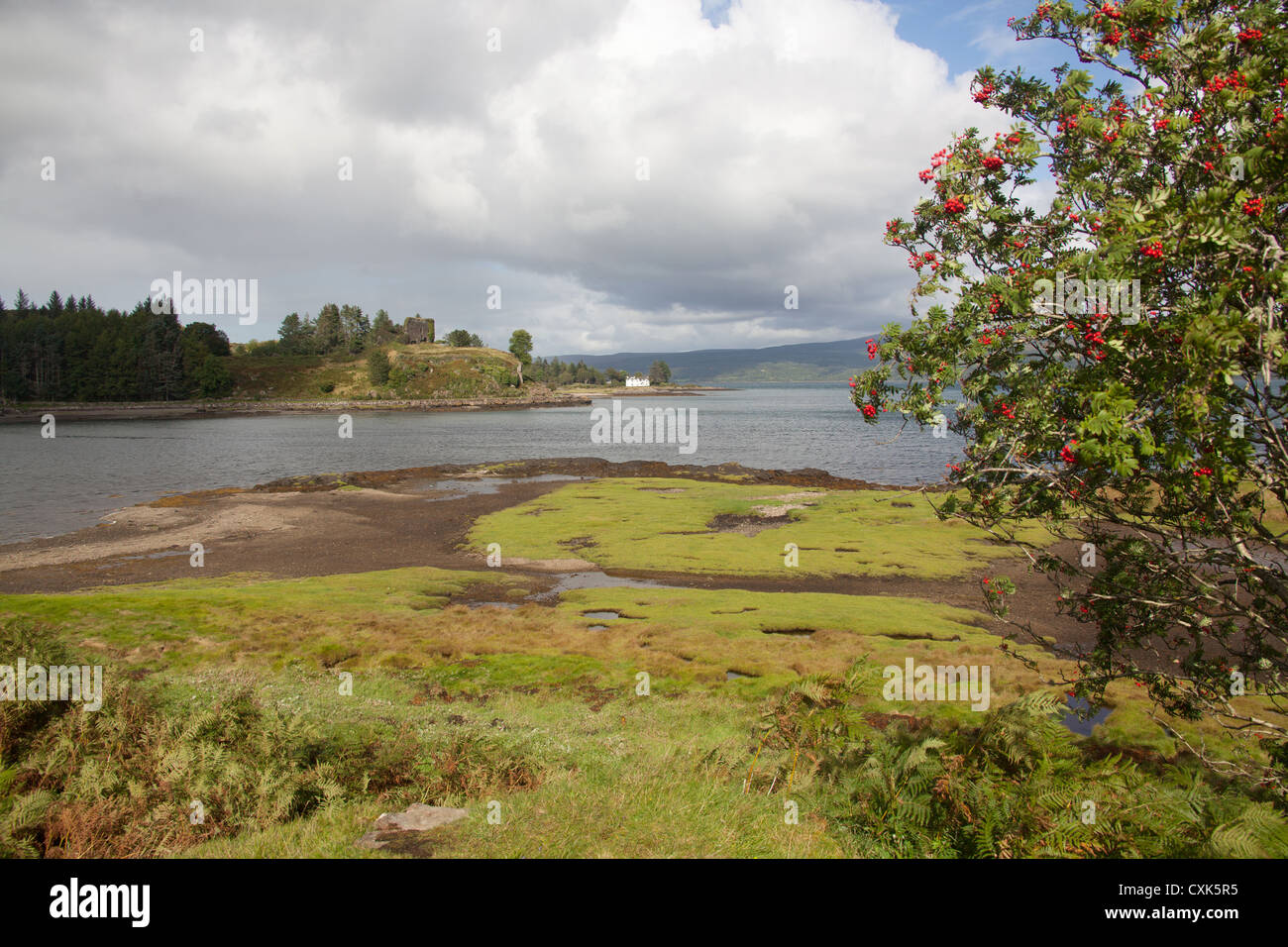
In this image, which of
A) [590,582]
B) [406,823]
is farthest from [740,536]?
[406,823]

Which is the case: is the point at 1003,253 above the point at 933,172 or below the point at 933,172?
below

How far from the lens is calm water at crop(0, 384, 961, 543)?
201 feet

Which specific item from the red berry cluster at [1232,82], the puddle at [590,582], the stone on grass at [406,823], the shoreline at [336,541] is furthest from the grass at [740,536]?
the red berry cluster at [1232,82]

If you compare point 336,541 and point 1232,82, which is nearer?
Result: point 1232,82

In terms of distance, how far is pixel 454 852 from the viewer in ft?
25.6

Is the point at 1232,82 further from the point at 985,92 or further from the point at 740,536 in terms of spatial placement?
the point at 740,536

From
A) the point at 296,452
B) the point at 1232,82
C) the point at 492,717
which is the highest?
the point at 1232,82

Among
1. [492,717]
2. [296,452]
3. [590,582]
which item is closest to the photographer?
[492,717]

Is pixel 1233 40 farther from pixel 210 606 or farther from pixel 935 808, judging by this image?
pixel 210 606

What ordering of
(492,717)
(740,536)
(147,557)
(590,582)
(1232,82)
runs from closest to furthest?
(1232,82) → (492,717) → (590,582) → (147,557) → (740,536)

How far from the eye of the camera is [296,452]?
98625mm

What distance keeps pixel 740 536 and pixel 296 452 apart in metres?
78.6

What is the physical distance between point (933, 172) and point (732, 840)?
8.90m
